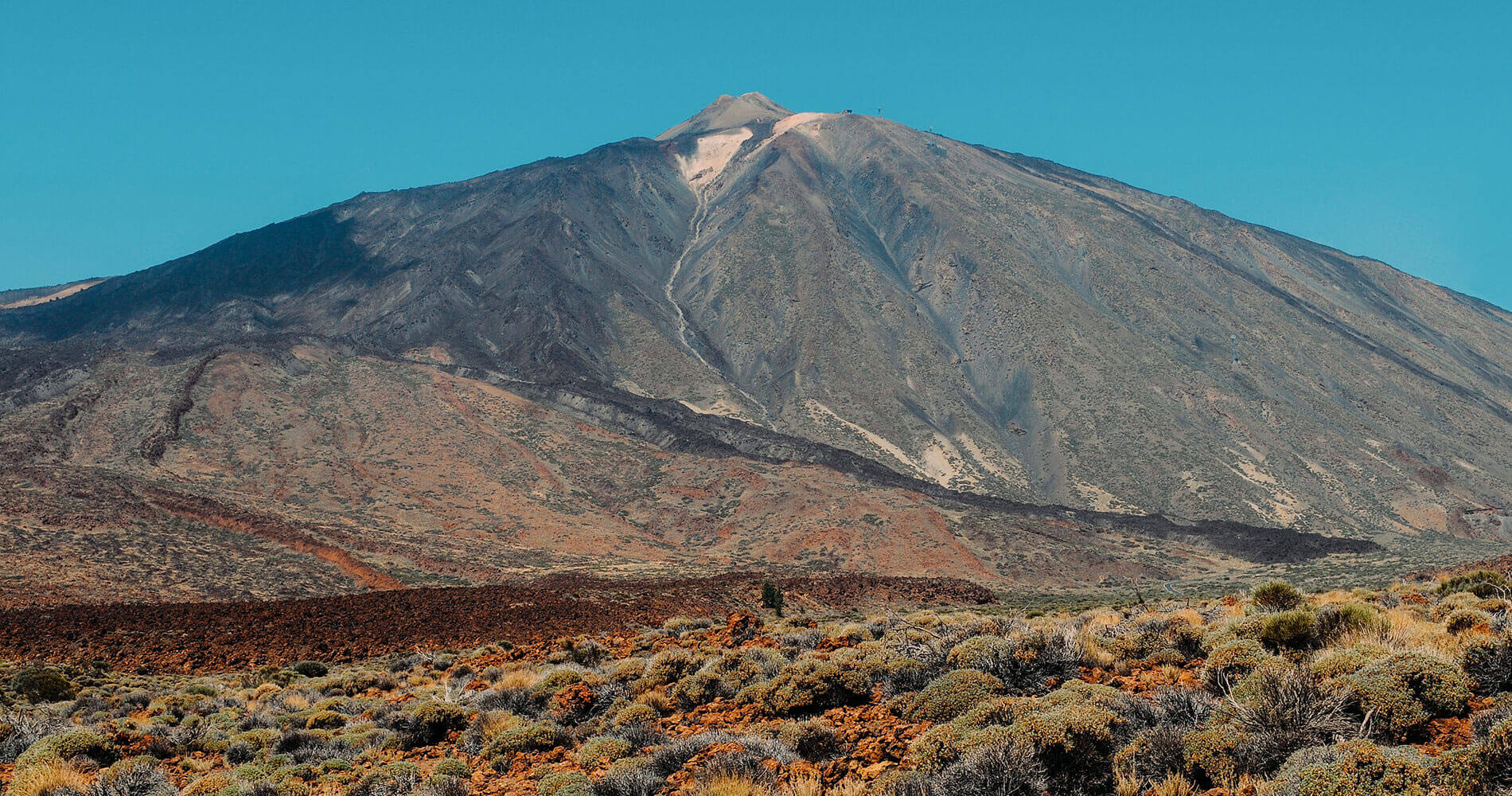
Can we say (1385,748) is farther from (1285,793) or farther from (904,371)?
(904,371)

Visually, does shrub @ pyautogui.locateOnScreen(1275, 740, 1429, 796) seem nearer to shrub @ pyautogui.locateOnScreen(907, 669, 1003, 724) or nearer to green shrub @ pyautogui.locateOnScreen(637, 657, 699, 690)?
shrub @ pyautogui.locateOnScreen(907, 669, 1003, 724)

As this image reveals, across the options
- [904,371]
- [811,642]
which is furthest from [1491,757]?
[904,371]

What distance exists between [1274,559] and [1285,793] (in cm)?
7200

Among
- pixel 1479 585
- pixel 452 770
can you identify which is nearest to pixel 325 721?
pixel 452 770

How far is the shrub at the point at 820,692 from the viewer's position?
10062 millimetres

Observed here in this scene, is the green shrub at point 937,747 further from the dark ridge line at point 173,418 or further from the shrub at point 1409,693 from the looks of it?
the dark ridge line at point 173,418

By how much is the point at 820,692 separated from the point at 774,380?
111502 mm

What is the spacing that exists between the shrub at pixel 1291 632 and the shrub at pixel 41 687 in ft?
60.3

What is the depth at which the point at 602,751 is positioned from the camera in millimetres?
9352

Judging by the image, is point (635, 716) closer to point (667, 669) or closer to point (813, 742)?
point (667, 669)

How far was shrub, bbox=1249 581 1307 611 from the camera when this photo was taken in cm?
1299

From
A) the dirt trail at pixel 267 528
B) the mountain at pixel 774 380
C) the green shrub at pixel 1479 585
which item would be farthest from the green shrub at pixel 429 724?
the dirt trail at pixel 267 528

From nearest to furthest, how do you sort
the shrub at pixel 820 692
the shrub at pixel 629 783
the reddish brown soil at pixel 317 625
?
1. the shrub at pixel 629 783
2. the shrub at pixel 820 692
3. the reddish brown soil at pixel 317 625

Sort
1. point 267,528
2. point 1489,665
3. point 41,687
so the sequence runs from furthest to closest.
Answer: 1. point 267,528
2. point 41,687
3. point 1489,665
